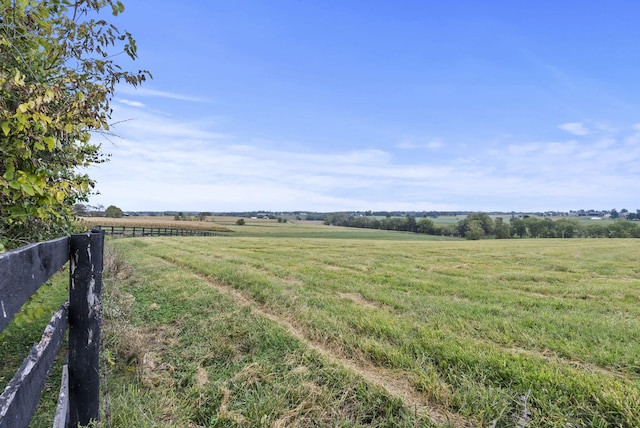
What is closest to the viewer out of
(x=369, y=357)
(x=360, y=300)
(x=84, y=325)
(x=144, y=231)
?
(x=84, y=325)

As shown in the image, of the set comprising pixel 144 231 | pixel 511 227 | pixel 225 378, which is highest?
pixel 511 227

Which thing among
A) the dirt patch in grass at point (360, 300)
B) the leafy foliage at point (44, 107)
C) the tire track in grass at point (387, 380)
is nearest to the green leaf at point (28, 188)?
the leafy foliage at point (44, 107)

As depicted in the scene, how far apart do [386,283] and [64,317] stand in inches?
323

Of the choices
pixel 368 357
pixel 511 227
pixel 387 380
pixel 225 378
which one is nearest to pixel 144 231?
pixel 225 378

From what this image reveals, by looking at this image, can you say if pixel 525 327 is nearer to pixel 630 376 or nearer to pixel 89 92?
pixel 630 376

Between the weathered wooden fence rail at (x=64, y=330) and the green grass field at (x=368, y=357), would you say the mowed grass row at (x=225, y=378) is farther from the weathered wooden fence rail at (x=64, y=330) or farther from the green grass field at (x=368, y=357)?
the weathered wooden fence rail at (x=64, y=330)

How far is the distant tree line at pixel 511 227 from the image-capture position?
7119 centimetres

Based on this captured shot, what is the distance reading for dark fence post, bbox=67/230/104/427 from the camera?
2.36 metres

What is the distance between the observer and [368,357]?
14.8 feet

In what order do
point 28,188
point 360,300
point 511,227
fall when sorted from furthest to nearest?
point 511,227 → point 360,300 → point 28,188

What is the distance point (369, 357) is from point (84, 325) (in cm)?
338

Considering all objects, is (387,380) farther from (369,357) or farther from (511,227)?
(511,227)

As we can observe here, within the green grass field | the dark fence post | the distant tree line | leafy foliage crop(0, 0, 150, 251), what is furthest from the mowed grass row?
the distant tree line

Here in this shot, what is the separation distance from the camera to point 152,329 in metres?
5.84
